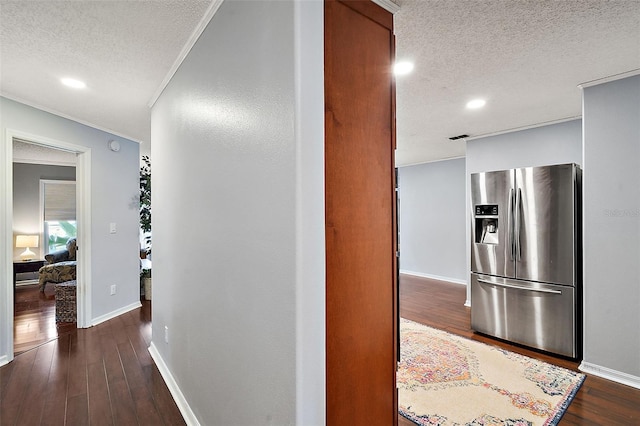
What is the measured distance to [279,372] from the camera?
3.89ft

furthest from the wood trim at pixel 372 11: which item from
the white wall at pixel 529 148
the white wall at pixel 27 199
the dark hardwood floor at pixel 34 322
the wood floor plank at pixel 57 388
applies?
the white wall at pixel 27 199

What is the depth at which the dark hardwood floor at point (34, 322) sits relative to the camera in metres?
3.37

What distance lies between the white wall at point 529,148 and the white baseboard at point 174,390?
12.1 ft

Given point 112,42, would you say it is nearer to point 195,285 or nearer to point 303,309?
point 195,285

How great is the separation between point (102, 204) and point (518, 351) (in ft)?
17.1

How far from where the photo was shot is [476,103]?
314 centimetres

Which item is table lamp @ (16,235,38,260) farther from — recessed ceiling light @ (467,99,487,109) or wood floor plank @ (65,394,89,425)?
recessed ceiling light @ (467,99,487,109)

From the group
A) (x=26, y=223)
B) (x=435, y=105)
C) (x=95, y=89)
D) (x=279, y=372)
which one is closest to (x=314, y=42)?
(x=279, y=372)

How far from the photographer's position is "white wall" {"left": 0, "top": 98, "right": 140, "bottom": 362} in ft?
9.70

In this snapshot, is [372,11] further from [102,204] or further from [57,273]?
[57,273]

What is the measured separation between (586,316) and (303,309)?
296 cm

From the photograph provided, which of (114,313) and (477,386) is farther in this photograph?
(114,313)

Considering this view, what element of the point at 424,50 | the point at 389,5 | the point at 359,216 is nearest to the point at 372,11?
the point at 389,5

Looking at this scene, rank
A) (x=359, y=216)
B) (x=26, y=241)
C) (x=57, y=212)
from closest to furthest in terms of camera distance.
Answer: (x=359, y=216), (x=26, y=241), (x=57, y=212)
